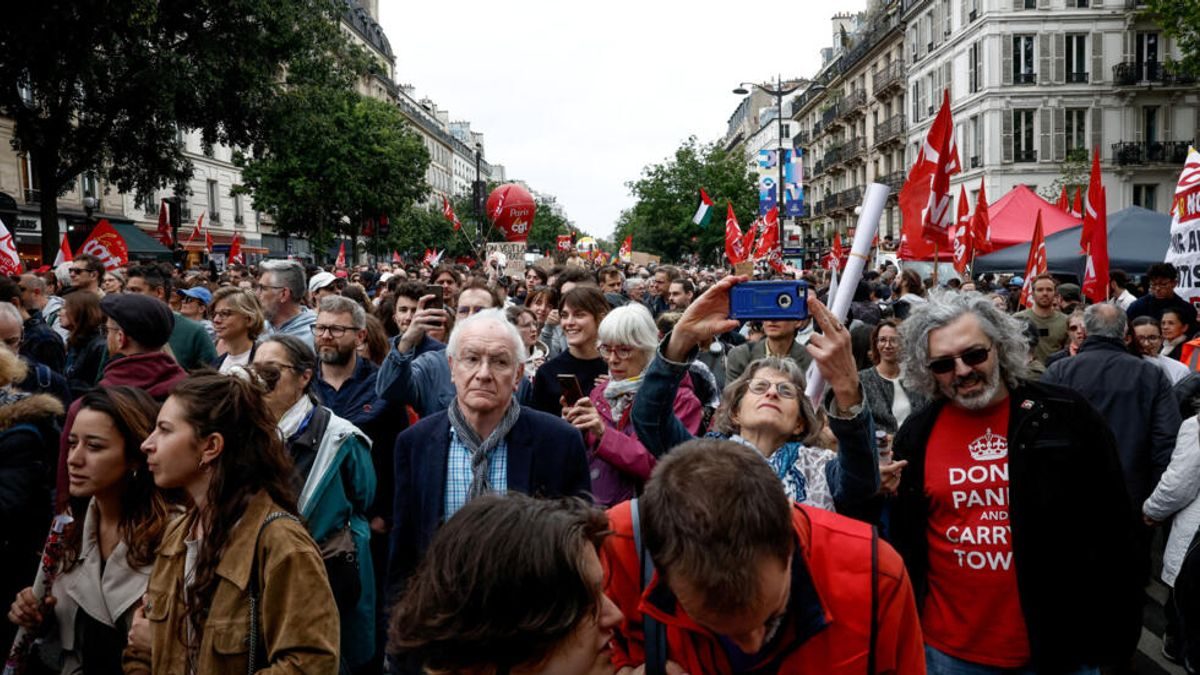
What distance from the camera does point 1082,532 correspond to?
3.07 metres

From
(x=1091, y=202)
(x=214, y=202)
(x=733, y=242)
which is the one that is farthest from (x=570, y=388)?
(x=214, y=202)

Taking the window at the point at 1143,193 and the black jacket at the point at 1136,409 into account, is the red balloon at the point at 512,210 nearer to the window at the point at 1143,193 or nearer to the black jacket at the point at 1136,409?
the black jacket at the point at 1136,409

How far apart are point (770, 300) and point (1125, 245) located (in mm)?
14138

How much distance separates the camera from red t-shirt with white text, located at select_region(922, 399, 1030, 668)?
10.3 feet

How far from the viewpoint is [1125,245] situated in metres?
14.6

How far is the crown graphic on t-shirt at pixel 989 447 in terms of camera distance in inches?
126

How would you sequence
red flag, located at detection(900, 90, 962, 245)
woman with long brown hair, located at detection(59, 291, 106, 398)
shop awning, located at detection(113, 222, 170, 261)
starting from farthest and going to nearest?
shop awning, located at detection(113, 222, 170, 261) < red flag, located at detection(900, 90, 962, 245) < woman with long brown hair, located at detection(59, 291, 106, 398)

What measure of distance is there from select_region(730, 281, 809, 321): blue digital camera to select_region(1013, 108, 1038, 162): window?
140 feet

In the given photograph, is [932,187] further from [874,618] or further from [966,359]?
[874,618]

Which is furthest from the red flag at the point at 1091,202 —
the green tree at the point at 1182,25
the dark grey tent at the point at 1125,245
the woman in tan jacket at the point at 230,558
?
the green tree at the point at 1182,25

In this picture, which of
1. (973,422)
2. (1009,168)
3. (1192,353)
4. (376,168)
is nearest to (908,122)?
(1009,168)

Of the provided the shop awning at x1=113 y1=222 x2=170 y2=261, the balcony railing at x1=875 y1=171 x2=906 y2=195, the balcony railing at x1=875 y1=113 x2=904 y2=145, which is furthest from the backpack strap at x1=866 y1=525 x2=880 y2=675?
the balcony railing at x1=875 y1=113 x2=904 y2=145

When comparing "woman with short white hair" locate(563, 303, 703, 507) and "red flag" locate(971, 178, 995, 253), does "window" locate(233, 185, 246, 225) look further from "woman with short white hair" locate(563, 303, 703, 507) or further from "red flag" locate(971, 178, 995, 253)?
"woman with short white hair" locate(563, 303, 703, 507)

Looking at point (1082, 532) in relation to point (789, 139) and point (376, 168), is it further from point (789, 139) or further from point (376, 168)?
point (789, 139)
